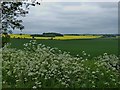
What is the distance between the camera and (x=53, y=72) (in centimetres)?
1246

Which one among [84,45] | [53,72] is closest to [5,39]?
[84,45]

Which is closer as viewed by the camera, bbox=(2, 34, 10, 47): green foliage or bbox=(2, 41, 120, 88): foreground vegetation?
bbox=(2, 41, 120, 88): foreground vegetation

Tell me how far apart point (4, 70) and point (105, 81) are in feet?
12.6

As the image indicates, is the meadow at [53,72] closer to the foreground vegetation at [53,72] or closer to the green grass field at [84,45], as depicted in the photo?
the foreground vegetation at [53,72]

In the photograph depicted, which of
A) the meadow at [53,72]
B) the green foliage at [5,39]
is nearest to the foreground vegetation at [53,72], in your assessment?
the meadow at [53,72]

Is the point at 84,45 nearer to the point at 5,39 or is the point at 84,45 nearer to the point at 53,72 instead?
the point at 5,39

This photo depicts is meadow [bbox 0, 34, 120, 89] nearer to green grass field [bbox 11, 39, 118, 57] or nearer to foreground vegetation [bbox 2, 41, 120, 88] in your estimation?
foreground vegetation [bbox 2, 41, 120, 88]

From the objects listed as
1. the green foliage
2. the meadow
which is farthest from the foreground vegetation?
the green foliage

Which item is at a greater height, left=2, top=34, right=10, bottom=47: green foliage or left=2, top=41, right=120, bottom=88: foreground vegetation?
left=2, top=34, right=10, bottom=47: green foliage

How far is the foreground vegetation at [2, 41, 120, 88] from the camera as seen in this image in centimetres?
1195

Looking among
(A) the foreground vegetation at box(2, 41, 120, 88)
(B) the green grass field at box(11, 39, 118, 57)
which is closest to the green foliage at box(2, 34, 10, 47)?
(B) the green grass field at box(11, 39, 118, 57)

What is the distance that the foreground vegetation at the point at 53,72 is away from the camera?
471 inches

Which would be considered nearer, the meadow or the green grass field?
the meadow

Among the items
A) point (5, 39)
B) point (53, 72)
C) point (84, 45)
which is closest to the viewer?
point (53, 72)
